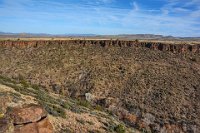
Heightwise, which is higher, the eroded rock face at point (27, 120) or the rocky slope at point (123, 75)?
the eroded rock face at point (27, 120)

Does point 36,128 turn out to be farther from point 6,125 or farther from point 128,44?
point 128,44

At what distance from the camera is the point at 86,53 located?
5922cm

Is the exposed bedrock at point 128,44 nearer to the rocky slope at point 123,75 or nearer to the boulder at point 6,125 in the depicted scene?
the rocky slope at point 123,75

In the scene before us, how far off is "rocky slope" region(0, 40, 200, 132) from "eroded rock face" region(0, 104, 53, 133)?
17.8 meters

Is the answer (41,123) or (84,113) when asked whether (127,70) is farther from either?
(41,123)

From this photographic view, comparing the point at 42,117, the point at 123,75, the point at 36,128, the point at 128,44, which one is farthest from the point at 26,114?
the point at 128,44

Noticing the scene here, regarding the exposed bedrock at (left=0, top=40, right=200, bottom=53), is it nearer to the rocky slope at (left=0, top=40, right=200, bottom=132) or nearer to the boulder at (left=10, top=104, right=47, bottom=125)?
the rocky slope at (left=0, top=40, right=200, bottom=132)

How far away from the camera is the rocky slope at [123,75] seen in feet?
124

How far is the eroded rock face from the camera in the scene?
1647cm

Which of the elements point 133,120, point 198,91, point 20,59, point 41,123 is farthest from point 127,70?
point 41,123

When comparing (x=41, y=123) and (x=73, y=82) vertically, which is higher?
(x=41, y=123)

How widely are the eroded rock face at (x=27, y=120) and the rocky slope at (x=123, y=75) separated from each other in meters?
17.8

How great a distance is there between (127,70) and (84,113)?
913 inches

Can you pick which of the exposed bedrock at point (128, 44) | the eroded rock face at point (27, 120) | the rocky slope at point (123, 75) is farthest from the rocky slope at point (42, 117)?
the exposed bedrock at point (128, 44)
